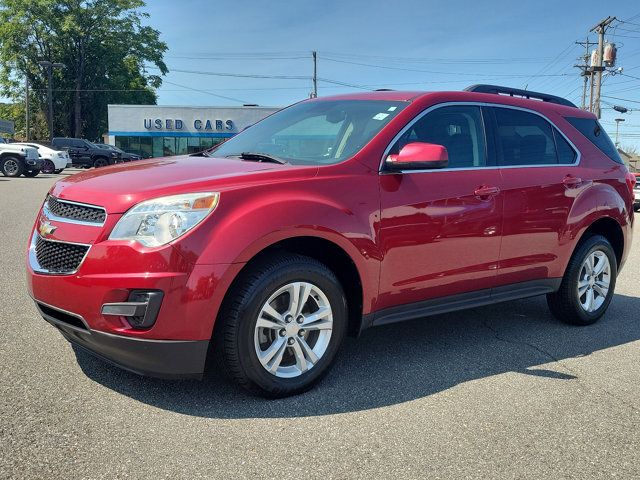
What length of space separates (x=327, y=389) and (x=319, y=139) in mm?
1657

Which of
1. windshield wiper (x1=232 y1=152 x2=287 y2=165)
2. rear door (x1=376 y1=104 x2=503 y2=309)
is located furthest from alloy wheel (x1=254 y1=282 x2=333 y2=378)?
windshield wiper (x1=232 y1=152 x2=287 y2=165)

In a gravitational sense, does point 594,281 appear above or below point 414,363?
above

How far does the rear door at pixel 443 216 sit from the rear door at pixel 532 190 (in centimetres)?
15

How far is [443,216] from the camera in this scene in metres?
3.85

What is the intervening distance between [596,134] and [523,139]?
3.55 feet

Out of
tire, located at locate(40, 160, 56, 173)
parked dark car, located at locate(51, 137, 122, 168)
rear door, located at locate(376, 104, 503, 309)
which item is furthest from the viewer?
parked dark car, located at locate(51, 137, 122, 168)

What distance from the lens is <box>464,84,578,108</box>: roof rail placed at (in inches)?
183

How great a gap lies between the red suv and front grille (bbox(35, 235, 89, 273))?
11 millimetres

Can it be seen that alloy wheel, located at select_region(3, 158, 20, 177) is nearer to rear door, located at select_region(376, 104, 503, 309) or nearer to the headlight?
rear door, located at select_region(376, 104, 503, 309)

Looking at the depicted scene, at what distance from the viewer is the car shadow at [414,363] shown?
3.27 m

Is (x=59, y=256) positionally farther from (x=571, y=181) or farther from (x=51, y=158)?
(x=51, y=158)

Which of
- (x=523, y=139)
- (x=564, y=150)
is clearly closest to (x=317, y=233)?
(x=523, y=139)

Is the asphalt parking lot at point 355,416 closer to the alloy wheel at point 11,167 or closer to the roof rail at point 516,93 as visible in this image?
the roof rail at point 516,93

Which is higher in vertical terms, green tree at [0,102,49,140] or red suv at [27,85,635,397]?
green tree at [0,102,49,140]
